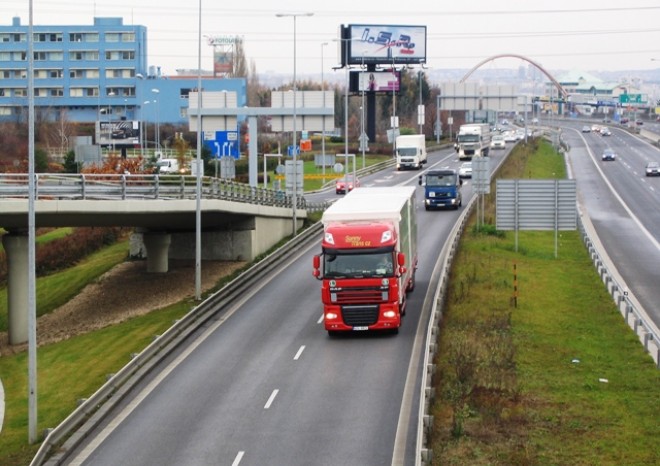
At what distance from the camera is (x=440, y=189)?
7188 cm

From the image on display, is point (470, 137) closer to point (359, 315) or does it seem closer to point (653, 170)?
point (653, 170)

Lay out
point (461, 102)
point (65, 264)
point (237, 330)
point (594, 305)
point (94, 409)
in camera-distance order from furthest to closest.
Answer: point (461, 102), point (65, 264), point (594, 305), point (237, 330), point (94, 409)

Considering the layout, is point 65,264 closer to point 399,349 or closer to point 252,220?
point 252,220

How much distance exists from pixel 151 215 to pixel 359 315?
13.8 m

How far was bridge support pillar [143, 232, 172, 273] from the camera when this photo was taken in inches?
2124

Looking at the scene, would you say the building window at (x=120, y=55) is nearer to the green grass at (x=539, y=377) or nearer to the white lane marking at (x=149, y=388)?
the green grass at (x=539, y=377)

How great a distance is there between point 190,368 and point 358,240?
20.8 feet

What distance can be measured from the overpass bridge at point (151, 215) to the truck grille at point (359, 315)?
490 inches

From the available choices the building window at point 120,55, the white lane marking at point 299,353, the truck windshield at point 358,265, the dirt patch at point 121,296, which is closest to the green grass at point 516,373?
the dirt patch at point 121,296

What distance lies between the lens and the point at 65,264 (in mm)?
66562

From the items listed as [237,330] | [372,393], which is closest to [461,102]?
[237,330]

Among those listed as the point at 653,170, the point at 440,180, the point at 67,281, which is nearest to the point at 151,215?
the point at 67,281

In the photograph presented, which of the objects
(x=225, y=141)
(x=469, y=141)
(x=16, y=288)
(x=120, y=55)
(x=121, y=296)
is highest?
(x=120, y=55)

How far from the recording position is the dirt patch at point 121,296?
46438mm
